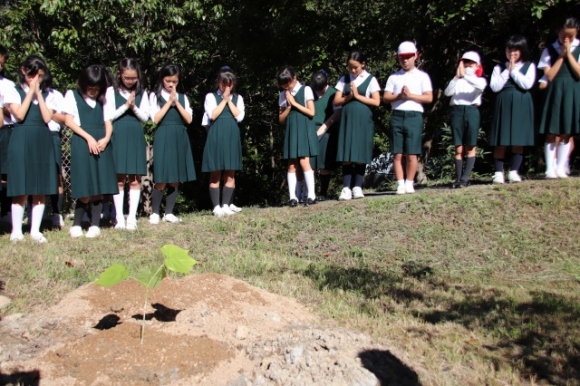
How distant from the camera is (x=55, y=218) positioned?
8.16 m

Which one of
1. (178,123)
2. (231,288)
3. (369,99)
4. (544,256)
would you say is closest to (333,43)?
(369,99)

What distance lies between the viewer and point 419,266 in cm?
616

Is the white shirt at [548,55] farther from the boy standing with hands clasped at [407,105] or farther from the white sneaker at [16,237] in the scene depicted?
the white sneaker at [16,237]

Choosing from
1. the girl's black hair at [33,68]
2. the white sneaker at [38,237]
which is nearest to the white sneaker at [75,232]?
the white sneaker at [38,237]

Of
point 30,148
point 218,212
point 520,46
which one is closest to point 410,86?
point 520,46

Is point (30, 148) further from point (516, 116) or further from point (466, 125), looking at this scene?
point (516, 116)

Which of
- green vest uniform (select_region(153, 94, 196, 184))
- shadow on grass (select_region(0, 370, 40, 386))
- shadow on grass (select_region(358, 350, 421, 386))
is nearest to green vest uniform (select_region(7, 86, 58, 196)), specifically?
green vest uniform (select_region(153, 94, 196, 184))

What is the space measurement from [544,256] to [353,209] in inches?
84.2

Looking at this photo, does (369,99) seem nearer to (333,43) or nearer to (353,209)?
(353,209)

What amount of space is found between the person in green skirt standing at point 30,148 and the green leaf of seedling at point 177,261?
11.0ft

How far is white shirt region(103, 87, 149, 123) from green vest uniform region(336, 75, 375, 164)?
2432mm

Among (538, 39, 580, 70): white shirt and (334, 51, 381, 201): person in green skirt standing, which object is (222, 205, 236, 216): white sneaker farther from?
(538, 39, 580, 70): white shirt

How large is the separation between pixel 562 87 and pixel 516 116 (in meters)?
0.60

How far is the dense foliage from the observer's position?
35.5ft
